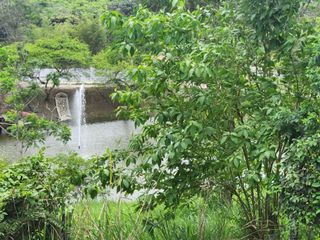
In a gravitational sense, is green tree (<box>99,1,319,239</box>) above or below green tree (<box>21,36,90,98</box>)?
above

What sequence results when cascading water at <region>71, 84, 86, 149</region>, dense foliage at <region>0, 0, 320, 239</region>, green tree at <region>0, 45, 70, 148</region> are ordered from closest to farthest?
dense foliage at <region>0, 0, 320, 239</region> → green tree at <region>0, 45, 70, 148</region> → cascading water at <region>71, 84, 86, 149</region>

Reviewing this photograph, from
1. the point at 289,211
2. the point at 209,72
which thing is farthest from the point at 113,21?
the point at 289,211

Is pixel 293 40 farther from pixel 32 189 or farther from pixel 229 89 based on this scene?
pixel 32 189

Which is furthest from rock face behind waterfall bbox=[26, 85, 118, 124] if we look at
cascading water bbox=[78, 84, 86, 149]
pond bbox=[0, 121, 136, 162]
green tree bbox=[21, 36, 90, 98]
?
green tree bbox=[21, 36, 90, 98]

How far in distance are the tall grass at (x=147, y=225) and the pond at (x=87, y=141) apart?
21.6 ft

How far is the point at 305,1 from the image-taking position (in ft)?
8.75

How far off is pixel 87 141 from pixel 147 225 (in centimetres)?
1032

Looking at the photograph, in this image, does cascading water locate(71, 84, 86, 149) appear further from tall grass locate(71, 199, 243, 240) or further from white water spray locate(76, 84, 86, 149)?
tall grass locate(71, 199, 243, 240)

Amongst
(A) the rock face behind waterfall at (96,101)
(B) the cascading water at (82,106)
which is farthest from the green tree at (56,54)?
(A) the rock face behind waterfall at (96,101)

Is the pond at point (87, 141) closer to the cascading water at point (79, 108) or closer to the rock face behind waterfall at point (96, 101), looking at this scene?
the cascading water at point (79, 108)

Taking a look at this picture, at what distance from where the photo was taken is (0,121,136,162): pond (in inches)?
420

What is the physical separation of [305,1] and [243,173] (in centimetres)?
121

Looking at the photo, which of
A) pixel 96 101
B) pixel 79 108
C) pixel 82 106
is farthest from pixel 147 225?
pixel 96 101

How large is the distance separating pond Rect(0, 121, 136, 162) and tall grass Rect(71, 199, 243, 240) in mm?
6578
